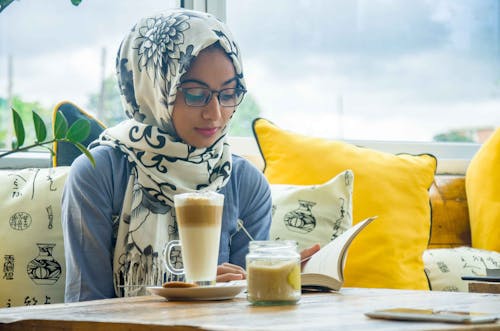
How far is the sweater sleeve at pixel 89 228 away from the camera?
Answer: 1846 mm

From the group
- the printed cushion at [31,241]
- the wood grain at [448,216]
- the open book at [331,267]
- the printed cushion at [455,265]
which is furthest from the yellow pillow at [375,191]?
the open book at [331,267]

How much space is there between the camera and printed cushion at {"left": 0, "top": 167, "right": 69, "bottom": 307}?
198cm

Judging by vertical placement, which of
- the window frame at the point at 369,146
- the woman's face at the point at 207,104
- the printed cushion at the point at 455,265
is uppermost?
the woman's face at the point at 207,104

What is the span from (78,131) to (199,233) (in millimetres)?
419

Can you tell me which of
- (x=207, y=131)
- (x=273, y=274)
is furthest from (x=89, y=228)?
(x=273, y=274)

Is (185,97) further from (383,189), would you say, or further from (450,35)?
(450,35)

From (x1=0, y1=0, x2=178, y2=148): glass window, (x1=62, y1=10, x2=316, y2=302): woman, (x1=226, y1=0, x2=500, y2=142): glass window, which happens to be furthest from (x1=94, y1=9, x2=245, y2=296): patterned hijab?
(x1=226, y1=0, x2=500, y2=142): glass window

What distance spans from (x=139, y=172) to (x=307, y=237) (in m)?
0.53

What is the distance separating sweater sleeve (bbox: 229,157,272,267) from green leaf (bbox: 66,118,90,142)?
3.30 ft

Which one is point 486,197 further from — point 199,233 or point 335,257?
point 199,233

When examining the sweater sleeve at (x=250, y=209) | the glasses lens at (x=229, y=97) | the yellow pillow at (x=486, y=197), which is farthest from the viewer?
the yellow pillow at (x=486, y=197)

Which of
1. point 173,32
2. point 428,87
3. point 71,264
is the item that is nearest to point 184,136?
point 173,32

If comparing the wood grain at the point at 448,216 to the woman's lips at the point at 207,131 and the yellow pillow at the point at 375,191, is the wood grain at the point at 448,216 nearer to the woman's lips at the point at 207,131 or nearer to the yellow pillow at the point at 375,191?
the yellow pillow at the point at 375,191

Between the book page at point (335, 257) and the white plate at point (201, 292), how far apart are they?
7.2 inches
